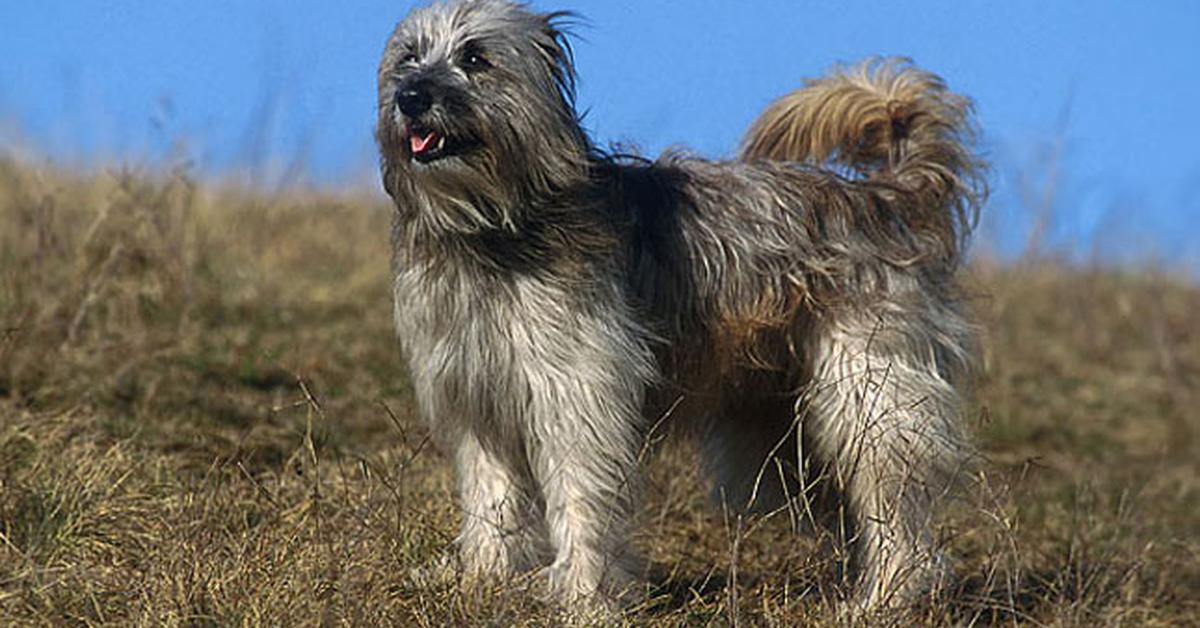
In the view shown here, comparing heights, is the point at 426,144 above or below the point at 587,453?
above

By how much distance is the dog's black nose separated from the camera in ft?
16.4

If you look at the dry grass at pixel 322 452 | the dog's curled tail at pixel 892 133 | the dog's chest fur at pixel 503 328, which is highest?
the dog's curled tail at pixel 892 133

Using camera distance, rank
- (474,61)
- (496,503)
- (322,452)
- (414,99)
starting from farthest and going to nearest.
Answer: (322,452) < (496,503) < (474,61) < (414,99)

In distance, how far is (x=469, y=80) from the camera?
5176mm

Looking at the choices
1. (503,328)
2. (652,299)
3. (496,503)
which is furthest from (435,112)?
(496,503)

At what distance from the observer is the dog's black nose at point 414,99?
500 cm

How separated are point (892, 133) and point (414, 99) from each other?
2261 millimetres

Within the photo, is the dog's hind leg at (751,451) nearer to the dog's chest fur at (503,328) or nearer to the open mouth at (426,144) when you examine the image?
the dog's chest fur at (503,328)

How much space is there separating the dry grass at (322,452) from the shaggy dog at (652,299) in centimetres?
26

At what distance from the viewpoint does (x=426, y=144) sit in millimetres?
5059

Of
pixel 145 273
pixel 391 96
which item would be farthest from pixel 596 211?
pixel 145 273

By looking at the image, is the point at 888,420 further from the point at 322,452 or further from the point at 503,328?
the point at 322,452

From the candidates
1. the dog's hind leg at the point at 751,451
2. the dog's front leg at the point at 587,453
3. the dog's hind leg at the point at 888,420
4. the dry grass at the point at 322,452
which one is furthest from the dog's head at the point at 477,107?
the dog's hind leg at the point at 751,451

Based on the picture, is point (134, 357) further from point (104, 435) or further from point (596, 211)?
point (596, 211)
